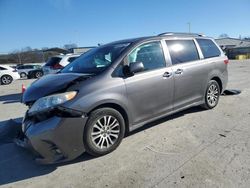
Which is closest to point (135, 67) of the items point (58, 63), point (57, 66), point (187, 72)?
point (187, 72)

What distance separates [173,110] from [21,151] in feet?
9.37

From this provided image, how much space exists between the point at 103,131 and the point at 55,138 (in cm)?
76

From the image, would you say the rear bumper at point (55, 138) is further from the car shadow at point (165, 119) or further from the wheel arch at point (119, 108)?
the car shadow at point (165, 119)

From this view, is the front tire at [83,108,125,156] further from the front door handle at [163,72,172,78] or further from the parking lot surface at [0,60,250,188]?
the front door handle at [163,72,172,78]

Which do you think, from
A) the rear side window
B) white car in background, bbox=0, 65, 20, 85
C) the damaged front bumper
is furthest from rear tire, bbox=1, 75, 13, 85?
the damaged front bumper

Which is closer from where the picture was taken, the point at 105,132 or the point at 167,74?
the point at 105,132

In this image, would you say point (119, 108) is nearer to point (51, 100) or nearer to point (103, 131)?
point (103, 131)

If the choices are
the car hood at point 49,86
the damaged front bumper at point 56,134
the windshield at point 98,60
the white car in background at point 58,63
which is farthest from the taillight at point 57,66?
the damaged front bumper at point 56,134

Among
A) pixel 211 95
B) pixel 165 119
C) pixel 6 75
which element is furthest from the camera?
pixel 6 75

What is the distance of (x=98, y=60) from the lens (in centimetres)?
472

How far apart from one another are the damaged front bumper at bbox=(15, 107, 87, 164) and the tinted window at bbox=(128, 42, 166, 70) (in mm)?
1483

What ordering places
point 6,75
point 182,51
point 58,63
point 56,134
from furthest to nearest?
point 6,75, point 58,63, point 182,51, point 56,134

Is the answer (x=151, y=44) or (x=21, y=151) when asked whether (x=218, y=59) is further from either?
(x=21, y=151)

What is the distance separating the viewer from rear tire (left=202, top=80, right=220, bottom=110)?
5926 mm
